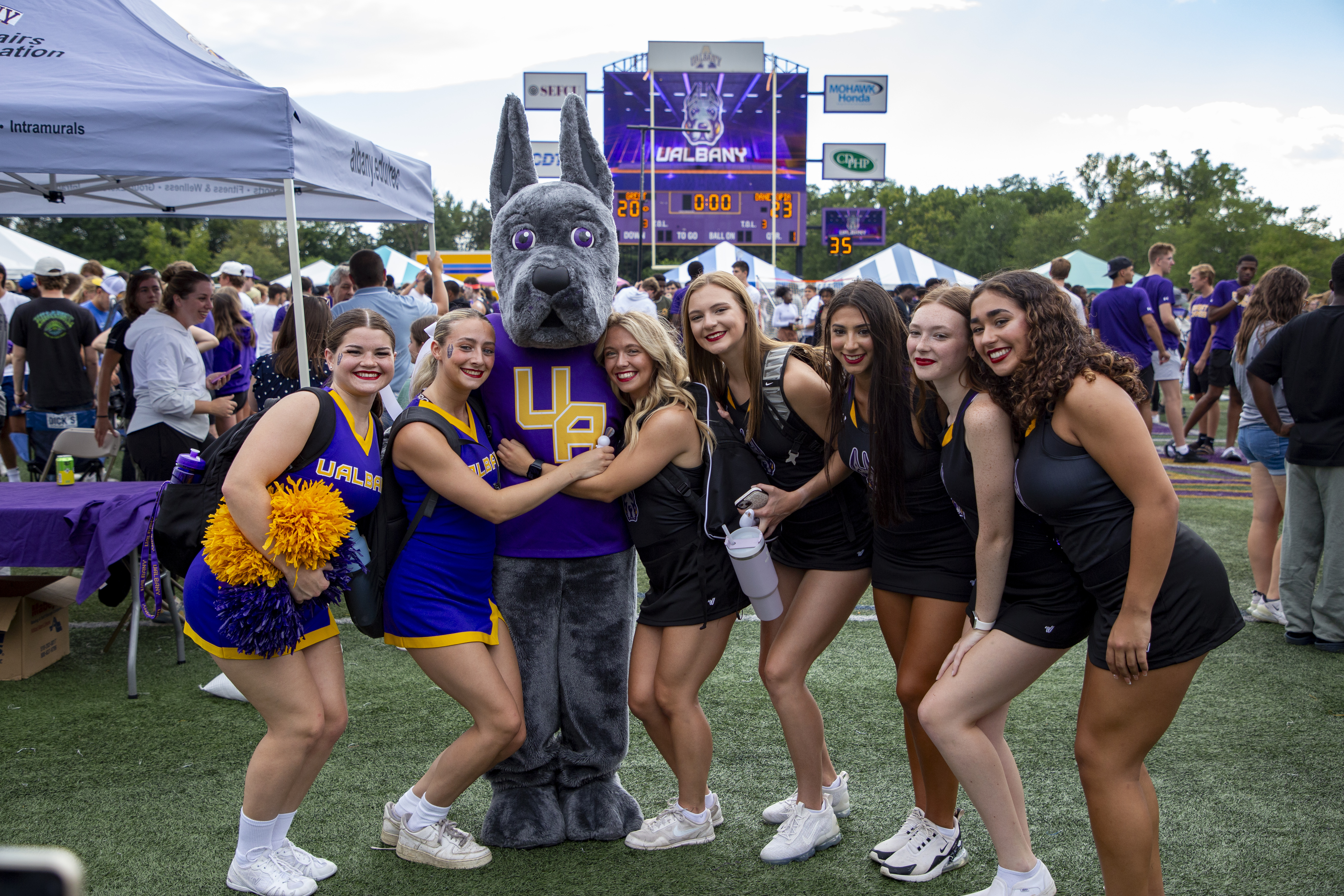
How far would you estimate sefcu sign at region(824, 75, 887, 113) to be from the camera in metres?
30.5

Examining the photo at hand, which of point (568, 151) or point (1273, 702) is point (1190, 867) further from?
point (568, 151)

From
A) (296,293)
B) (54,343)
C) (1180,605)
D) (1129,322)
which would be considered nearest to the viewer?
(1180,605)

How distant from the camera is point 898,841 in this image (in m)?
3.11

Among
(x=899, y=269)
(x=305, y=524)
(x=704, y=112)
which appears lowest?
(x=305, y=524)

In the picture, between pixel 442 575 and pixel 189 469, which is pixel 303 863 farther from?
pixel 189 469

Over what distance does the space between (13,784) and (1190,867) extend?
165 inches

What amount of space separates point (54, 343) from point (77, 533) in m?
4.19

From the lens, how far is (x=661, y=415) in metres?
3.13

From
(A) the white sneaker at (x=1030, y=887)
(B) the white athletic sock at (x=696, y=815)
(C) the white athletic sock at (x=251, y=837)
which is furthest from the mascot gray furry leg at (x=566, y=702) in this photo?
(A) the white sneaker at (x=1030, y=887)

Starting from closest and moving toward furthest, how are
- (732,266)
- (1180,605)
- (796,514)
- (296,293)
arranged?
1. (1180,605)
2. (796,514)
3. (296,293)
4. (732,266)

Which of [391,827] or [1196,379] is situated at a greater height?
[1196,379]

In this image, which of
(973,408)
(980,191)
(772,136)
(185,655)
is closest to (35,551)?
(185,655)

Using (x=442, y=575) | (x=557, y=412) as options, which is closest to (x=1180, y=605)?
(x=557, y=412)

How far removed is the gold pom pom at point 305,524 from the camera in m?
2.71
